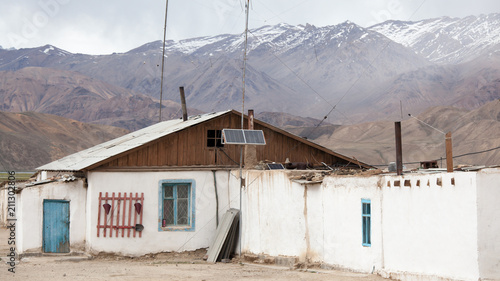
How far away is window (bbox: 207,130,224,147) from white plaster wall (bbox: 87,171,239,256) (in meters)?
1.21

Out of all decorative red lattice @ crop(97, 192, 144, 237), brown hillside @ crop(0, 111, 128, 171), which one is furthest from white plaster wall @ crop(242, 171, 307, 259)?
brown hillside @ crop(0, 111, 128, 171)

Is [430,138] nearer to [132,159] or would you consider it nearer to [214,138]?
[214,138]

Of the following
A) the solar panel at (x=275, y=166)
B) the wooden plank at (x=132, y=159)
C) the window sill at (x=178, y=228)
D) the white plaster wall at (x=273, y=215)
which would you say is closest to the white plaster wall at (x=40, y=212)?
the wooden plank at (x=132, y=159)

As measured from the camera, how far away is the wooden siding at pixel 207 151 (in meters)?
24.1

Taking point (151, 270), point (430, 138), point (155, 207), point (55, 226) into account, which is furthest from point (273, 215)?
point (430, 138)

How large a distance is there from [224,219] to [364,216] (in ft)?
23.8

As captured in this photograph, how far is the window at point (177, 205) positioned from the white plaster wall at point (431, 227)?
9139 millimetres

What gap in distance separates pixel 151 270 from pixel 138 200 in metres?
4.40

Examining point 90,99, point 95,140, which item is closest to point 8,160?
point 95,140

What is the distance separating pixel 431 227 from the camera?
15.1 metres

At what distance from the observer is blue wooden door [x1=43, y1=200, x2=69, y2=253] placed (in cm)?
2339

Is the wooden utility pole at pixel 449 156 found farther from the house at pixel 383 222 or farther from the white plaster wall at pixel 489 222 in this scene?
the white plaster wall at pixel 489 222

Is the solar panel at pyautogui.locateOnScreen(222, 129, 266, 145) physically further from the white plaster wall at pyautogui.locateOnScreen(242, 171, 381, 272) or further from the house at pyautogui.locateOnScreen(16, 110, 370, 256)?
the white plaster wall at pyautogui.locateOnScreen(242, 171, 381, 272)

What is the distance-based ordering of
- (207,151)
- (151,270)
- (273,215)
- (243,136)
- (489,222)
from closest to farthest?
(489,222) < (151,270) < (273,215) < (243,136) < (207,151)
